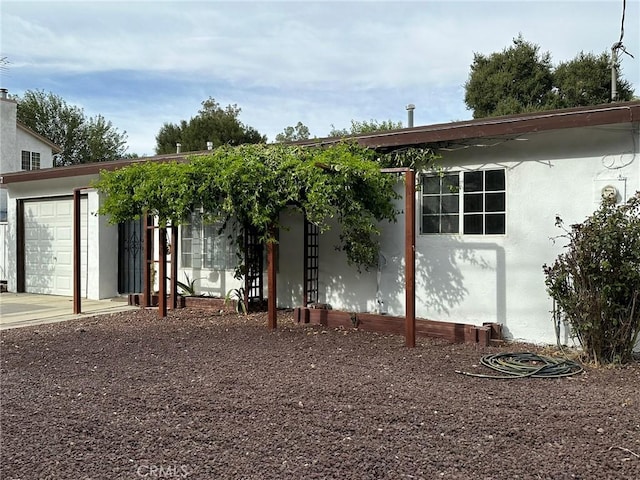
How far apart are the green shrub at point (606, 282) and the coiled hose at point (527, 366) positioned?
0.41 meters

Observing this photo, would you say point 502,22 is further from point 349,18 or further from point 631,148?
point 631,148

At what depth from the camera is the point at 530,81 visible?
2709cm

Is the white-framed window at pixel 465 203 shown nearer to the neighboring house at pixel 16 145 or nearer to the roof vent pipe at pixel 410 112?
the roof vent pipe at pixel 410 112

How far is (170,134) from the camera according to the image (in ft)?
121

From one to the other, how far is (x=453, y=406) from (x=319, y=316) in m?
3.80

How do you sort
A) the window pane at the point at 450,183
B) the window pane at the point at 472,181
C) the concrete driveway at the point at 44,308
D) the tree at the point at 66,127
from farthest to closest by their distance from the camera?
1. the tree at the point at 66,127
2. the concrete driveway at the point at 44,308
3. the window pane at the point at 450,183
4. the window pane at the point at 472,181

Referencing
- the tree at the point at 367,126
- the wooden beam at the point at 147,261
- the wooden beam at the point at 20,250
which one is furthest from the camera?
the tree at the point at 367,126

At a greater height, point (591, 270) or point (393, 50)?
point (393, 50)

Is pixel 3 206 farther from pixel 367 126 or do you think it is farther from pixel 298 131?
pixel 298 131

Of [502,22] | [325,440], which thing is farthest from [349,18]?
[325,440]

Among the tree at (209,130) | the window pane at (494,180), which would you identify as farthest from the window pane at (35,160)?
the window pane at (494,180)

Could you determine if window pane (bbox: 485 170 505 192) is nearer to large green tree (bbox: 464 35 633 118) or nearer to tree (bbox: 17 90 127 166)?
large green tree (bbox: 464 35 633 118)

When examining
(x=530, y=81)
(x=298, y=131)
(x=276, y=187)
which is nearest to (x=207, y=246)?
(x=276, y=187)

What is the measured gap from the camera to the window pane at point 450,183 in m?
7.62
